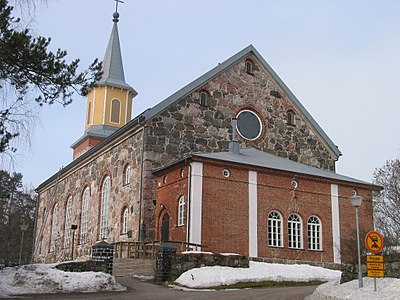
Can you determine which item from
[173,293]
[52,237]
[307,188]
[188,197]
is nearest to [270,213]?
[307,188]

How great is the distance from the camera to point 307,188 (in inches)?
1029

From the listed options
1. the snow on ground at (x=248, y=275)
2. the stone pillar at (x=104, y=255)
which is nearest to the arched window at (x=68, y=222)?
the stone pillar at (x=104, y=255)

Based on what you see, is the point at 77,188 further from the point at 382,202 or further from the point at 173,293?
the point at 173,293

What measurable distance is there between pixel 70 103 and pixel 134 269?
9477 mm

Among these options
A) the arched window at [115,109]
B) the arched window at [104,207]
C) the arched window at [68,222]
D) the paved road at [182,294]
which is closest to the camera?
the paved road at [182,294]

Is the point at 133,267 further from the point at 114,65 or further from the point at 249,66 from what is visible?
the point at 114,65

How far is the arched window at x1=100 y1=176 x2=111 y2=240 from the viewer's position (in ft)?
100

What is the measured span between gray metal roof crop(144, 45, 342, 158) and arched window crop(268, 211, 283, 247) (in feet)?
24.7

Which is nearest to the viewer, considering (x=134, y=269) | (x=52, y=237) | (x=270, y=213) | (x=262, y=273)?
(x=262, y=273)

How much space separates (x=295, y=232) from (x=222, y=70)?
31.9 ft

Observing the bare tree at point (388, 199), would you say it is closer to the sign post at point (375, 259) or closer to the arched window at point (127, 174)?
the arched window at point (127, 174)

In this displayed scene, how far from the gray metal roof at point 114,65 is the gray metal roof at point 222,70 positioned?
13.1 metres

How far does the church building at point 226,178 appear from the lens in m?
23.9

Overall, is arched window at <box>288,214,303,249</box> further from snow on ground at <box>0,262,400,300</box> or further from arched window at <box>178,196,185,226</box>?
arched window at <box>178,196,185,226</box>
